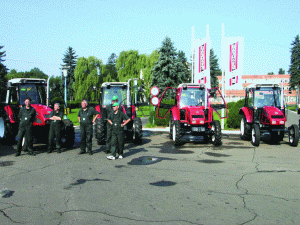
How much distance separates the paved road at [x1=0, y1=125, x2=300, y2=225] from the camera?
5.02 meters

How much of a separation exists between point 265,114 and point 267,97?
4.12ft

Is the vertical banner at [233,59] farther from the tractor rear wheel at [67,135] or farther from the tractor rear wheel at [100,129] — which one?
the tractor rear wheel at [67,135]

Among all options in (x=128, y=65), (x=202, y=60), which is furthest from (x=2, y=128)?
(x=128, y=65)

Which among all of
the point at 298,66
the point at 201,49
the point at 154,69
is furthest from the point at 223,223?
the point at 298,66

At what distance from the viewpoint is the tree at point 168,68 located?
43.0 metres

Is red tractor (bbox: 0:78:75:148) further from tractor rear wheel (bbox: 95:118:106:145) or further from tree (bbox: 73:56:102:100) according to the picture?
tree (bbox: 73:56:102:100)

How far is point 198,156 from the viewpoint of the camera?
35.9ft

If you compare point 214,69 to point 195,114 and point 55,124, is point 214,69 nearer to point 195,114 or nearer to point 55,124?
point 195,114

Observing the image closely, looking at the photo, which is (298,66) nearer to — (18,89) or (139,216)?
(18,89)

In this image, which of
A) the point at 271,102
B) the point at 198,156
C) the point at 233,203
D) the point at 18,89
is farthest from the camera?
the point at 271,102

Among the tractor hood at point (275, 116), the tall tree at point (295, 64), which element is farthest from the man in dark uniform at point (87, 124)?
the tall tree at point (295, 64)

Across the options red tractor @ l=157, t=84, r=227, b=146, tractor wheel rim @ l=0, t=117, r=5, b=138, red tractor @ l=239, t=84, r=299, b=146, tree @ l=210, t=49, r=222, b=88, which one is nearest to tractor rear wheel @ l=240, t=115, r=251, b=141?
red tractor @ l=239, t=84, r=299, b=146

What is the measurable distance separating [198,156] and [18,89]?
7897mm

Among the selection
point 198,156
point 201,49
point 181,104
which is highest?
point 201,49
